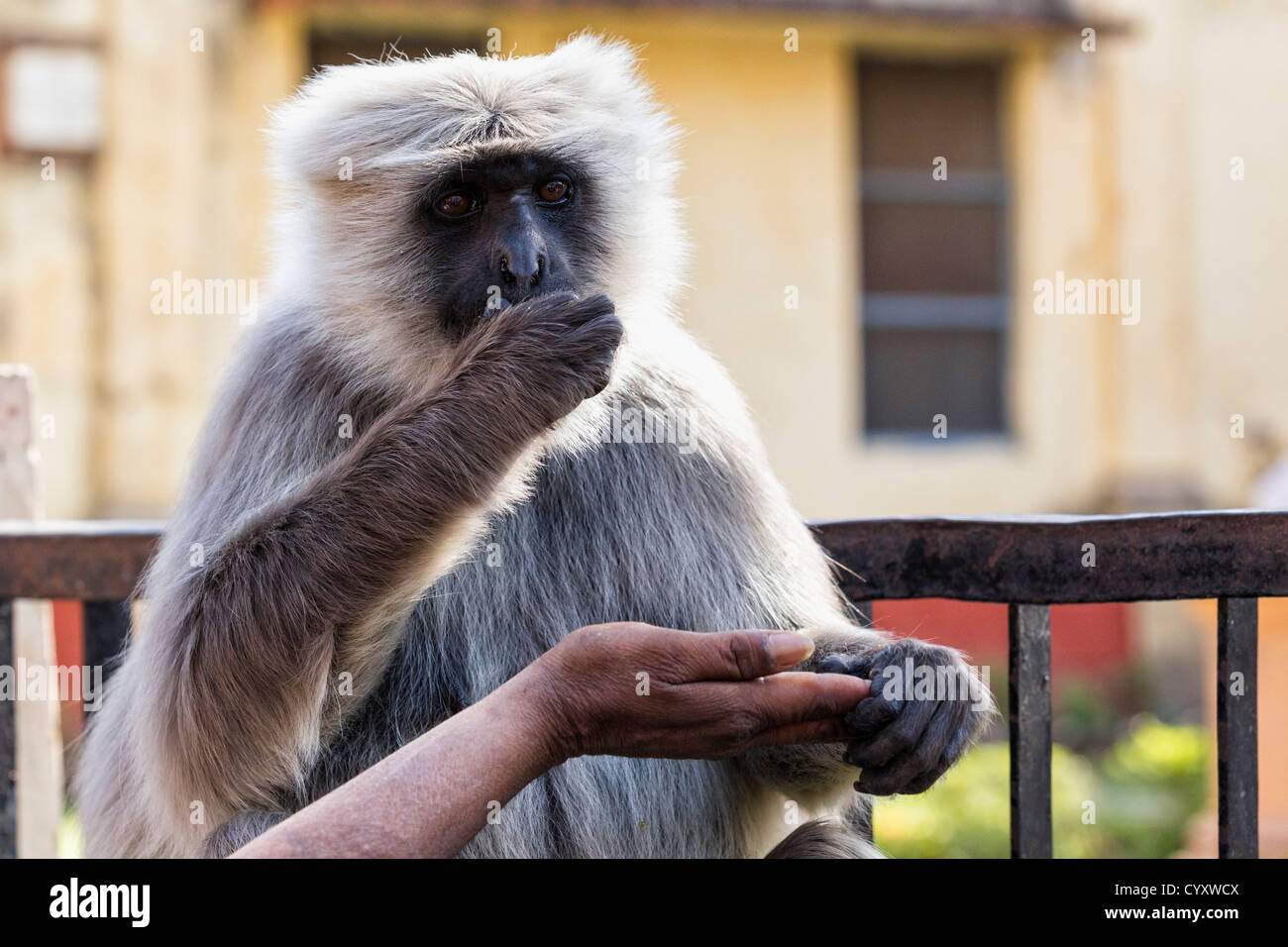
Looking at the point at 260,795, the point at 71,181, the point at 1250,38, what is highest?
the point at 1250,38

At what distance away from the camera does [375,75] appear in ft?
11.3

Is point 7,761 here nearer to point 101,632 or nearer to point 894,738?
point 101,632

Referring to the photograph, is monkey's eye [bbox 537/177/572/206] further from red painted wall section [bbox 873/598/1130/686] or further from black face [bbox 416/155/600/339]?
red painted wall section [bbox 873/598/1130/686]

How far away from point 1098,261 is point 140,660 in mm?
9068

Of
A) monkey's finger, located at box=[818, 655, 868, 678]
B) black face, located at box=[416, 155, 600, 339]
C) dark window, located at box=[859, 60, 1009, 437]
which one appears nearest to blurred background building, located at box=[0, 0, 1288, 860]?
dark window, located at box=[859, 60, 1009, 437]

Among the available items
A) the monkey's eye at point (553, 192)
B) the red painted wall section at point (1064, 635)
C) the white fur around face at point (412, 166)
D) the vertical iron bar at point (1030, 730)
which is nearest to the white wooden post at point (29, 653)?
the white fur around face at point (412, 166)

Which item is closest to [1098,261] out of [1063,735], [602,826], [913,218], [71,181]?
[913,218]

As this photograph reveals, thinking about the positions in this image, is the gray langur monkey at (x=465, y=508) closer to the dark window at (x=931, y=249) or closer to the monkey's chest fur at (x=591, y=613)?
the monkey's chest fur at (x=591, y=613)

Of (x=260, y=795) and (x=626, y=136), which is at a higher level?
(x=626, y=136)

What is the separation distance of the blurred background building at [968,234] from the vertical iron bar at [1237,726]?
6.84 meters

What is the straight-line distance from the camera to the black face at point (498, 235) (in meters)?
3.04

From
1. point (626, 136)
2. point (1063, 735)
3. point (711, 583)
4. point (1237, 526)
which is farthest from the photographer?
point (1063, 735)

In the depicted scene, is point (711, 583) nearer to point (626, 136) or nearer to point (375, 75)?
point (626, 136)

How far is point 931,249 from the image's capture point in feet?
36.4
